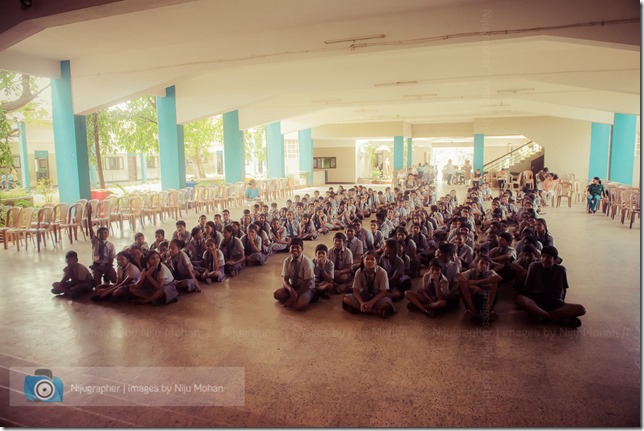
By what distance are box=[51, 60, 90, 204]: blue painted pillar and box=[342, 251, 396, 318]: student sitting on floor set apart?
342 inches

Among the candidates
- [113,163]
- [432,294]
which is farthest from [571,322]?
[113,163]

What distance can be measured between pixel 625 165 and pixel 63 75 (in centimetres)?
1726

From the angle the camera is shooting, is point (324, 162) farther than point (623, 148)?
Yes

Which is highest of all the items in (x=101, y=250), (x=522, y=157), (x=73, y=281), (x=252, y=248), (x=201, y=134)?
(x=201, y=134)

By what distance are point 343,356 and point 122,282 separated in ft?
10.8

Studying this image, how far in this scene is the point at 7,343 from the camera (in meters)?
4.36

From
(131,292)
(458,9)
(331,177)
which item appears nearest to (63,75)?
(131,292)

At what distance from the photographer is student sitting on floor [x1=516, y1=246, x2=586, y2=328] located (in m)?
4.59

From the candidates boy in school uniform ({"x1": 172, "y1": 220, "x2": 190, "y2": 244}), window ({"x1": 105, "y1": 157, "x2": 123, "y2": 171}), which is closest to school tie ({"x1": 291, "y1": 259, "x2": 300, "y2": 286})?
boy in school uniform ({"x1": 172, "y1": 220, "x2": 190, "y2": 244})

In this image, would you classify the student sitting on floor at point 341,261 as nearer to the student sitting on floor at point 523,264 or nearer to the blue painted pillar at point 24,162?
the student sitting on floor at point 523,264

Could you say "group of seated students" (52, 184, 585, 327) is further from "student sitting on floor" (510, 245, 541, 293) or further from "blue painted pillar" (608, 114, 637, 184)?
"blue painted pillar" (608, 114, 637, 184)

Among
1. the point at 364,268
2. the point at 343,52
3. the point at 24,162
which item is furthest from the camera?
the point at 24,162

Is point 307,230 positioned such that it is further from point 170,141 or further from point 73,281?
point 170,141

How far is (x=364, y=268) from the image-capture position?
17.1 ft
